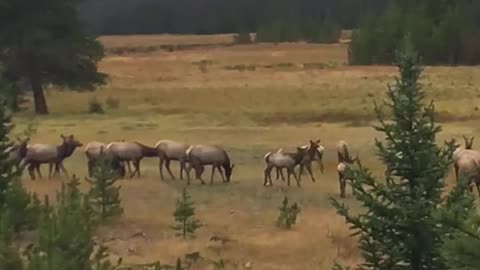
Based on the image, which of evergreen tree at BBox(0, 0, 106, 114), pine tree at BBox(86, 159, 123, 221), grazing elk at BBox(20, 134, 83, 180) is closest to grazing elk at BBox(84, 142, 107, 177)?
grazing elk at BBox(20, 134, 83, 180)

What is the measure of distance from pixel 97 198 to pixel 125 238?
1130 mm

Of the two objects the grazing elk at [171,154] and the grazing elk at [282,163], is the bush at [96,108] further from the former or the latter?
the grazing elk at [282,163]

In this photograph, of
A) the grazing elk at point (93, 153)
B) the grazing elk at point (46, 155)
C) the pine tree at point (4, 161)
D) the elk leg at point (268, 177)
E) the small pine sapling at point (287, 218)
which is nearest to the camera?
the pine tree at point (4, 161)

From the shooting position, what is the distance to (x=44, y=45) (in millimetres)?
48469

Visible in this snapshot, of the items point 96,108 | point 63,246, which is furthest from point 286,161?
point 96,108

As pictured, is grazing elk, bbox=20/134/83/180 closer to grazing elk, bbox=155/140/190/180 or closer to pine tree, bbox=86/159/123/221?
grazing elk, bbox=155/140/190/180

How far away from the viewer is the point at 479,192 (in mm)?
22016

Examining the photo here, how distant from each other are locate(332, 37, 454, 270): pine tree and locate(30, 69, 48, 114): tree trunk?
40.4 meters

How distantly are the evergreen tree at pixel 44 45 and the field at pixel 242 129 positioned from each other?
1647 millimetres

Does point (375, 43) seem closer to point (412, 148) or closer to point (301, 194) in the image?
point (301, 194)

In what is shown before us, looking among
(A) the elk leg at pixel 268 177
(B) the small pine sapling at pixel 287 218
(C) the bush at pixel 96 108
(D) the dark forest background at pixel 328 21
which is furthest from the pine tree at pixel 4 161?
(C) the bush at pixel 96 108

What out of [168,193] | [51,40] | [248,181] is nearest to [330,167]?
[248,181]

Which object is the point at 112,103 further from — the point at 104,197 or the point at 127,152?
the point at 104,197

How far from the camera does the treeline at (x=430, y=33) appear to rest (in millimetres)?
79812
